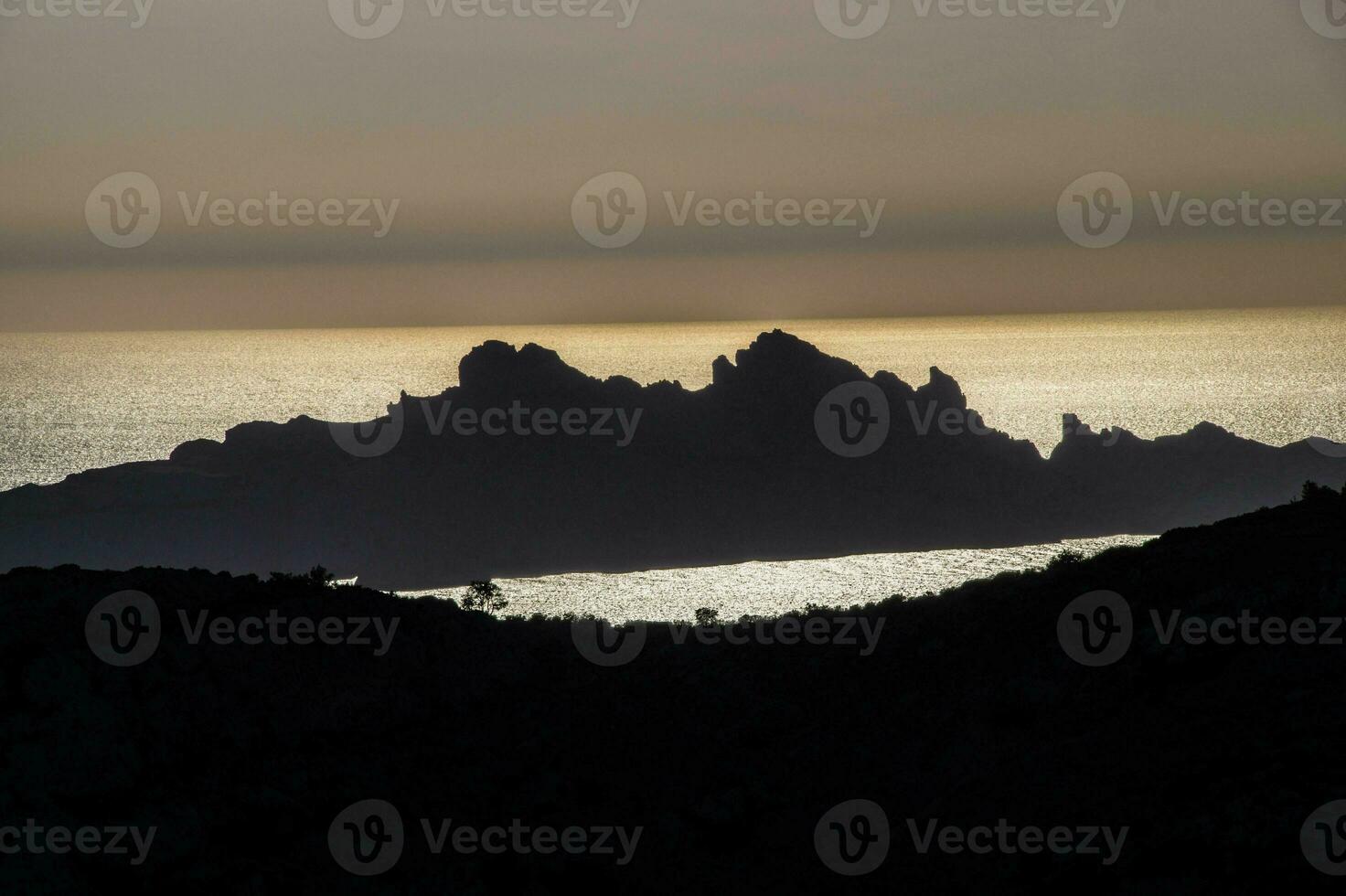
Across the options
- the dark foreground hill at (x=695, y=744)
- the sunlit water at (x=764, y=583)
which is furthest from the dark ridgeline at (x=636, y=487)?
the dark foreground hill at (x=695, y=744)

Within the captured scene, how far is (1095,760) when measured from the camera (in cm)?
1825

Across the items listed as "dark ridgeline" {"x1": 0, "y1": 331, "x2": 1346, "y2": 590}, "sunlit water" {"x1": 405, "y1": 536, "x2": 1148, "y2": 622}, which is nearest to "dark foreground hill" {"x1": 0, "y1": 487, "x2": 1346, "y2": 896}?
"sunlit water" {"x1": 405, "y1": 536, "x2": 1148, "y2": 622}

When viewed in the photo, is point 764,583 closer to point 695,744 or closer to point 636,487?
point 636,487

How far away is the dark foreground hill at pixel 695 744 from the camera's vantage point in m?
16.2

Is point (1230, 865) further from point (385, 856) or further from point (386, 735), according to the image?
point (386, 735)

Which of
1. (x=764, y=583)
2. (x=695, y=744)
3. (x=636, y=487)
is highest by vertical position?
(x=636, y=487)

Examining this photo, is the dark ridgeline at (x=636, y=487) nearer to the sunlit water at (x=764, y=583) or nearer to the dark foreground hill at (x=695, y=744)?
the sunlit water at (x=764, y=583)

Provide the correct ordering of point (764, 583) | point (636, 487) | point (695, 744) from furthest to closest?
point (636, 487) → point (764, 583) → point (695, 744)

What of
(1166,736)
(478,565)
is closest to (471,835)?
(1166,736)

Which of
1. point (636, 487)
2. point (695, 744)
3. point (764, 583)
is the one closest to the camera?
point (695, 744)

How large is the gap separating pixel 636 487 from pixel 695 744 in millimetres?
88931

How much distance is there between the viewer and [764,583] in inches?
4099

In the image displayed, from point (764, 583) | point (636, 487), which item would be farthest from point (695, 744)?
point (636, 487)

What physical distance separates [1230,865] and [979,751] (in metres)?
5.45
